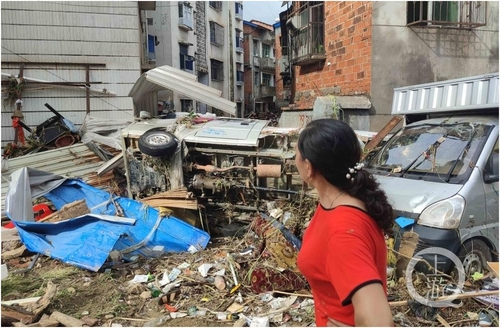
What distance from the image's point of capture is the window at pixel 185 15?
22.7 meters

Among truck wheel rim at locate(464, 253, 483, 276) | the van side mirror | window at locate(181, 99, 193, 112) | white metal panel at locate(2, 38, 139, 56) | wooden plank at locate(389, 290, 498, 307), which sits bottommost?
wooden plank at locate(389, 290, 498, 307)

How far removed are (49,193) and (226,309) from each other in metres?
4.03

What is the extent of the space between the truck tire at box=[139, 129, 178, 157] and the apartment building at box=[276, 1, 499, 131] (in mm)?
4788

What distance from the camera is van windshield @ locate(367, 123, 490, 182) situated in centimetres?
407

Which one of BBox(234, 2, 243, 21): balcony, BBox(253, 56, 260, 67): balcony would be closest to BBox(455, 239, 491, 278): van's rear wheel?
BBox(234, 2, 243, 21): balcony

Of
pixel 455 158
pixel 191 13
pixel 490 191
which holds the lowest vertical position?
pixel 490 191

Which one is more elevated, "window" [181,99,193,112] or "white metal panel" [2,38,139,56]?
"white metal panel" [2,38,139,56]

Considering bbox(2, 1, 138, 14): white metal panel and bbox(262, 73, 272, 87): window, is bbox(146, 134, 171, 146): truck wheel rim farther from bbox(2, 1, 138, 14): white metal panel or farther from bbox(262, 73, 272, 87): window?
bbox(262, 73, 272, 87): window

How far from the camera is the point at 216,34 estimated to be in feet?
95.1

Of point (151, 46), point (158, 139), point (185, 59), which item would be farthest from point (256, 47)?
point (158, 139)

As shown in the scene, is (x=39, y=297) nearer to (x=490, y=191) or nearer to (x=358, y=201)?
(x=358, y=201)

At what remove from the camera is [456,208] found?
363 cm

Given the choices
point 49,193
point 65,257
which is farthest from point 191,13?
point 65,257

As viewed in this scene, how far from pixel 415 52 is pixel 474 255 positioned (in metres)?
6.56
